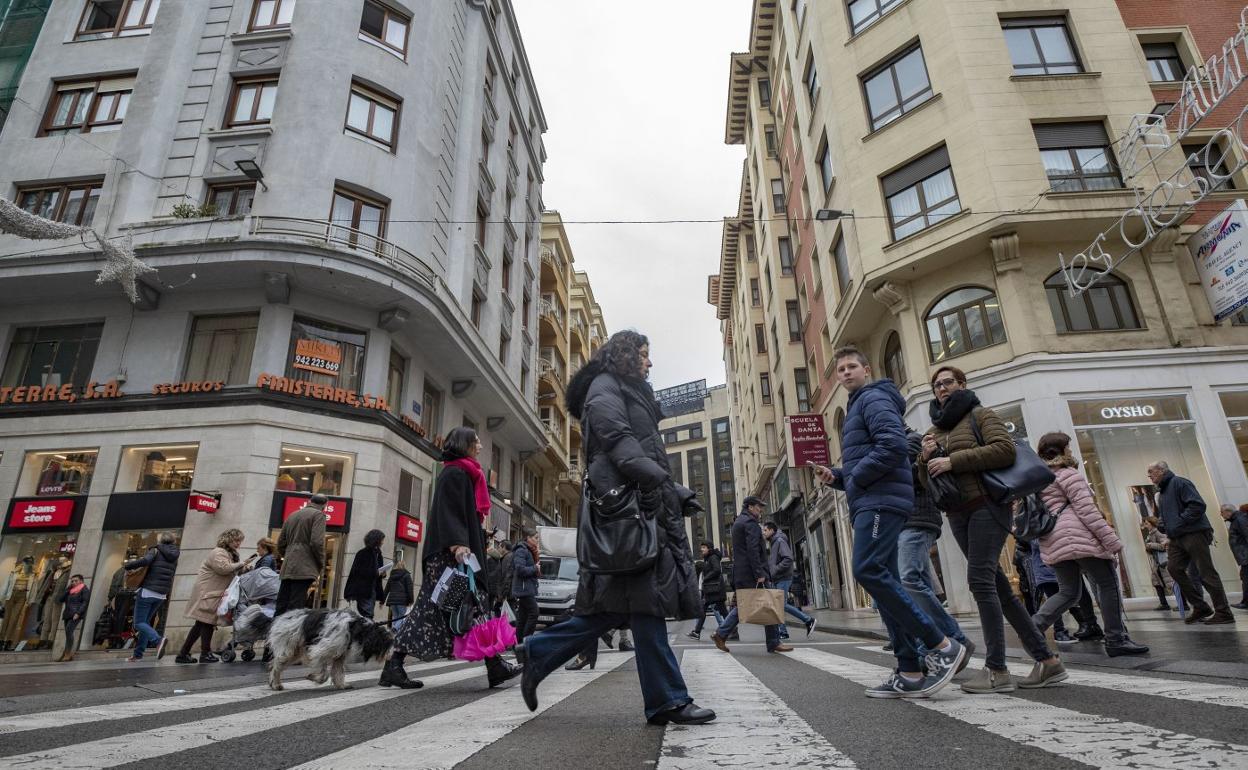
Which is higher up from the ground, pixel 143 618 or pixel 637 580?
pixel 637 580

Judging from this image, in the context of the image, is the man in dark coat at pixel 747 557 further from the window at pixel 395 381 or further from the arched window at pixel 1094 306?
the window at pixel 395 381

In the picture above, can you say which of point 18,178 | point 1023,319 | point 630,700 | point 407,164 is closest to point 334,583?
point 407,164

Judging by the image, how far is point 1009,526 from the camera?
3.93m

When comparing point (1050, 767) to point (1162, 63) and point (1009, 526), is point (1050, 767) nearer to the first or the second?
point (1009, 526)

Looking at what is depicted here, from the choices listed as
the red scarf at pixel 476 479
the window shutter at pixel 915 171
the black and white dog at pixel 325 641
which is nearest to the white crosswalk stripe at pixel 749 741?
the red scarf at pixel 476 479

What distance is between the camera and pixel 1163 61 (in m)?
18.2

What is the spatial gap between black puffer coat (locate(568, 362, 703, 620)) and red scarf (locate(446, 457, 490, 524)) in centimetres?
204

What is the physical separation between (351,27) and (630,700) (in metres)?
20.6

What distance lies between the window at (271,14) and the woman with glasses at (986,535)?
70.2 ft

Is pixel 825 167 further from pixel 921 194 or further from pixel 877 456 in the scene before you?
pixel 877 456

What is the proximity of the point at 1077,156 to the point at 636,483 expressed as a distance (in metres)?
18.2

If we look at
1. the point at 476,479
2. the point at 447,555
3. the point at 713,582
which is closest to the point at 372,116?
the point at 713,582

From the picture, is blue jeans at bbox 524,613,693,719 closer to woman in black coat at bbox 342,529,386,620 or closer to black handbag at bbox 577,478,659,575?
black handbag at bbox 577,478,659,575

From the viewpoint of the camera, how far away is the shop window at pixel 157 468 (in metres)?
14.9
